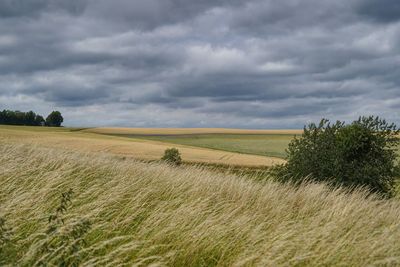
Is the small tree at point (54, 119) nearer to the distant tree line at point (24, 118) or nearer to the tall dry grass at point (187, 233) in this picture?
the distant tree line at point (24, 118)

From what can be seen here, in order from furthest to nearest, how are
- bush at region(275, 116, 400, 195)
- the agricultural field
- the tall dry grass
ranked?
1. the agricultural field
2. bush at region(275, 116, 400, 195)
3. the tall dry grass

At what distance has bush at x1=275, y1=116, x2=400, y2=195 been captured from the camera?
1591 cm

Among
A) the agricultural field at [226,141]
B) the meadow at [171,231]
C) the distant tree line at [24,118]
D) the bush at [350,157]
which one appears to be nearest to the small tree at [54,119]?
the distant tree line at [24,118]

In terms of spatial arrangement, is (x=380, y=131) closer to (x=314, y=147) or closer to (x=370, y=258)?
(x=314, y=147)

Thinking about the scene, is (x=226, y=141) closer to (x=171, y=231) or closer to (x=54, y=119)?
(x=54, y=119)

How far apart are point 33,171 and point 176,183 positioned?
3.32 metres

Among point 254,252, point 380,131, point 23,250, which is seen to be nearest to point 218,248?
point 254,252

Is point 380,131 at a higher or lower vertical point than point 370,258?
higher

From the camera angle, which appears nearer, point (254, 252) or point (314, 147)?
point (254, 252)

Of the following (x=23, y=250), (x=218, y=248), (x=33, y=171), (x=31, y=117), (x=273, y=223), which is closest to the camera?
(x=23, y=250)

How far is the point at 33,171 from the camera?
10.8 m

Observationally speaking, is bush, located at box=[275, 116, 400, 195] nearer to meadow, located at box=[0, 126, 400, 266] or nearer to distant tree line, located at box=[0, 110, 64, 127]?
meadow, located at box=[0, 126, 400, 266]

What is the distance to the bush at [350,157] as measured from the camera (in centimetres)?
1591

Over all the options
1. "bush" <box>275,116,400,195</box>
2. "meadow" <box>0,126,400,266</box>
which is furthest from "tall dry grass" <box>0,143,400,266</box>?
"bush" <box>275,116,400,195</box>
